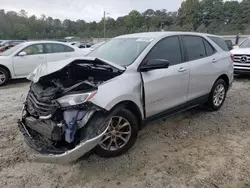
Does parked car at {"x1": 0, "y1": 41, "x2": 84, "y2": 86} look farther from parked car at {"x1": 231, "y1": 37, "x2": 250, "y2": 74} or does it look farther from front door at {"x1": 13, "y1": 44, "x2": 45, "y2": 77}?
parked car at {"x1": 231, "y1": 37, "x2": 250, "y2": 74}

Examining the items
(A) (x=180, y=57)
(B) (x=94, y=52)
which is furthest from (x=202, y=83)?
(B) (x=94, y=52)

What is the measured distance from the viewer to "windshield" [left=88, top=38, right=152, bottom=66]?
3.57 m

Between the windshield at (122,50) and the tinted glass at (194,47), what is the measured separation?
0.88 meters

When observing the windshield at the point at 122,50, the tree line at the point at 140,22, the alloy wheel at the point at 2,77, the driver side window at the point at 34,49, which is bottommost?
the alloy wheel at the point at 2,77

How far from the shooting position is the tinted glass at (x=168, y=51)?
3668mm

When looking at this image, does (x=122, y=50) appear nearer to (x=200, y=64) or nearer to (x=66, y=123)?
(x=200, y=64)

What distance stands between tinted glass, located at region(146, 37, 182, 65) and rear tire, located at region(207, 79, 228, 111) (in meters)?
1.33

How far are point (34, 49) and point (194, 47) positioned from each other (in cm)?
616

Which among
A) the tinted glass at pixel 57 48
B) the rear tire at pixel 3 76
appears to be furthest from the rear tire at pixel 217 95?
the rear tire at pixel 3 76

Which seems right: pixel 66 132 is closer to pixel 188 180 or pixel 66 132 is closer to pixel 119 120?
pixel 119 120

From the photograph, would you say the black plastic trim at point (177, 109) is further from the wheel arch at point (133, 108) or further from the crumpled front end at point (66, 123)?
the crumpled front end at point (66, 123)

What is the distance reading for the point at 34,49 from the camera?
334 inches

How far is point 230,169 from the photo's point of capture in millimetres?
2977

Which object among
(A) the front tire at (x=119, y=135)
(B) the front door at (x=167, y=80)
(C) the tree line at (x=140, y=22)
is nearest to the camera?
(A) the front tire at (x=119, y=135)
